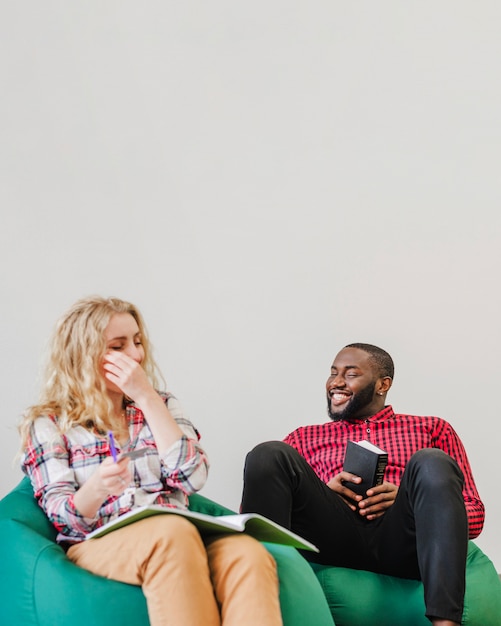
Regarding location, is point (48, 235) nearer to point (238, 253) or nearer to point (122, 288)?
point (122, 288)

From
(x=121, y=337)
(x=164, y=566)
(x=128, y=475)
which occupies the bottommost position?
(x=164, y=566)

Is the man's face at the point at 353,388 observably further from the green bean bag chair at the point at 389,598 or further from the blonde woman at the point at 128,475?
the blonde woman at the point at 128,475

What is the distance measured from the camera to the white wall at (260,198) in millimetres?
3203

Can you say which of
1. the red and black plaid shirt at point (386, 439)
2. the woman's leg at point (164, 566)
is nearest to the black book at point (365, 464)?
the red and black plaid shirt at point (386, 439)

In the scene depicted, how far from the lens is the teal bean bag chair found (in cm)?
182

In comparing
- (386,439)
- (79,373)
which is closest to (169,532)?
(79,373)

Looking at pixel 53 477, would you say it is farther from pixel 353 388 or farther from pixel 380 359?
pixel 380 359

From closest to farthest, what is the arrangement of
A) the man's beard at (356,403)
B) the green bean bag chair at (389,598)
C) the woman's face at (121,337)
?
the woman's face at (121,337), the green bean bag chair at (389,598), the man's beard at (356,403)

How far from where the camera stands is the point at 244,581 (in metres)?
1.80

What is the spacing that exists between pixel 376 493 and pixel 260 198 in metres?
1.34

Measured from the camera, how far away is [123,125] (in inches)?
130

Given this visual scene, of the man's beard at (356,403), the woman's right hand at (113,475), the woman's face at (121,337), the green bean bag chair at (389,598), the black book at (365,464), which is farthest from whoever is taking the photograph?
the man's beard at (356,403)

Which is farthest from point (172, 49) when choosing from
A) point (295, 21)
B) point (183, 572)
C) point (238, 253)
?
point (183, 572)

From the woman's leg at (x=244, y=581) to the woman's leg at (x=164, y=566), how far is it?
0.04 meters
